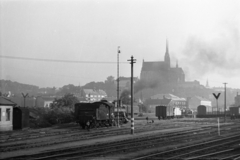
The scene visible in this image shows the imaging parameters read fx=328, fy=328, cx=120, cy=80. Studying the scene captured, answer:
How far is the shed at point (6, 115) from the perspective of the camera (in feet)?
101

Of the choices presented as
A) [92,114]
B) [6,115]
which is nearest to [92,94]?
[92,114]

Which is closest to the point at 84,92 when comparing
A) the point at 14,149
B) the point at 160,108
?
the point at 160,108

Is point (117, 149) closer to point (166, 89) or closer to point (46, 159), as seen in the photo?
point (46, 159)

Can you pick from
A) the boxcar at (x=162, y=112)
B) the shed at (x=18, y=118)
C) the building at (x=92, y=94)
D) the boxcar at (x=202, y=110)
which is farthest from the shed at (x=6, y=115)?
the building at (x=92, y=94)

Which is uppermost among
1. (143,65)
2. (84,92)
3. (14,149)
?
(143,65)

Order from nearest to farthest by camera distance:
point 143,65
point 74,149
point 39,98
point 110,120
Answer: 1. point 74,149
2. point 110,120
3. point 39,98
4. point 143,65

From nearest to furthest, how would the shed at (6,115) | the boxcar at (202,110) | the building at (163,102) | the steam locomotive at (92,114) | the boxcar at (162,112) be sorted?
the shed at (6,115)
the steam locomotive at (92,114)
the boxcar at (162,112)
the boxcar at (202,110)
the building at (163,102)

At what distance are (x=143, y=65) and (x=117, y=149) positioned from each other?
154498 millimetres

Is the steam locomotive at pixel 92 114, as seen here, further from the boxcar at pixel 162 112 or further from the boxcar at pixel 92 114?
the boxcar at pixel 162 112

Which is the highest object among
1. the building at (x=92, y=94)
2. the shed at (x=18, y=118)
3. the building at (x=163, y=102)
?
the building at (x=92, y=94)

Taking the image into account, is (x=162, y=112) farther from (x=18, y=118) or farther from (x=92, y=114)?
(x=18, y=118)

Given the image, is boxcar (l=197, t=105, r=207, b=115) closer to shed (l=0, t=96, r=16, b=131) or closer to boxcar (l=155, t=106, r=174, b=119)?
boxcar (l=155, t=106, r=174, b=119)

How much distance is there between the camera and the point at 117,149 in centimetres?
1728

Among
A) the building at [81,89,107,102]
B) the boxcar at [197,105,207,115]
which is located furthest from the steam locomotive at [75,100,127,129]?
the building at [81,89,107,102]
